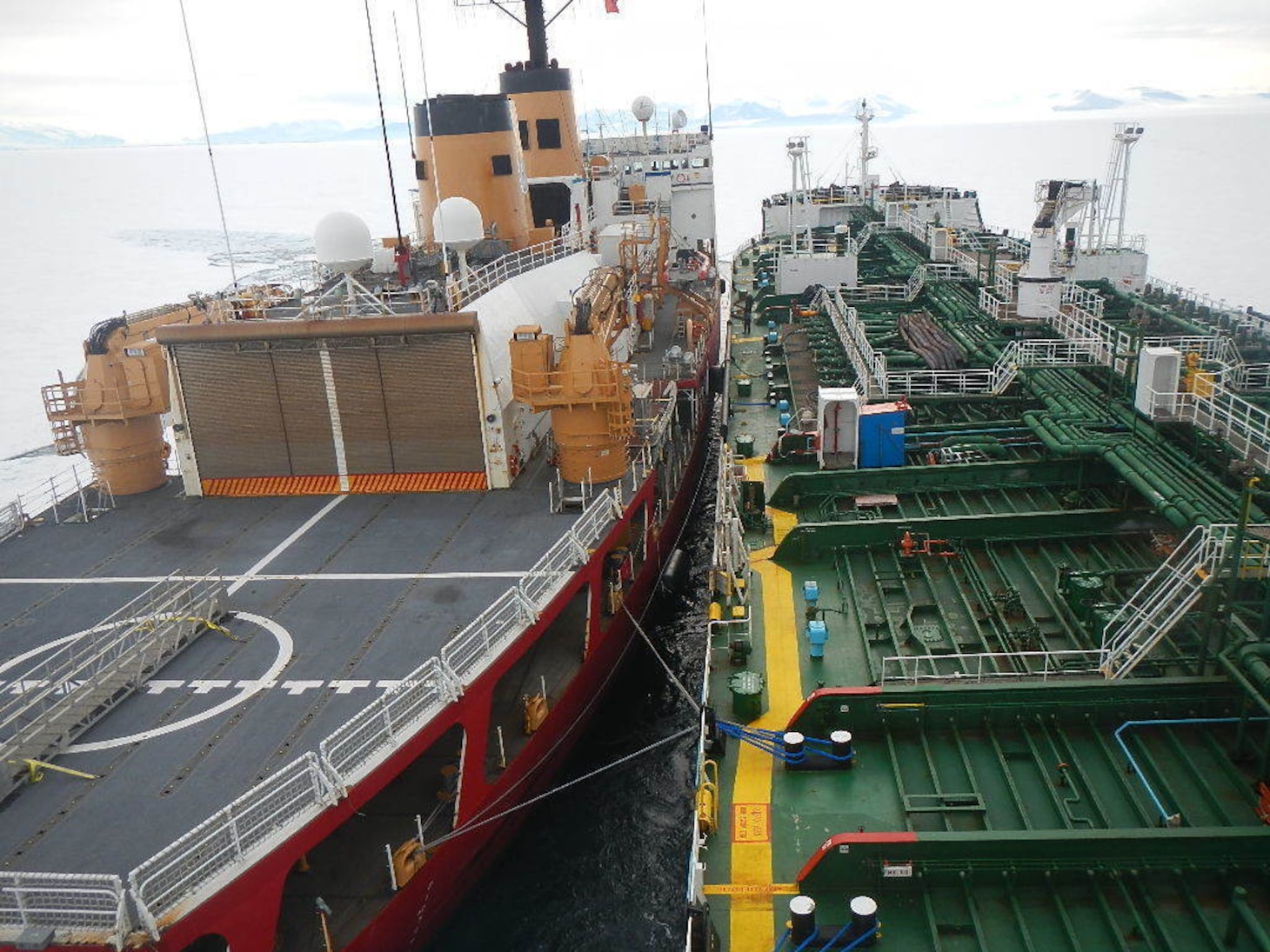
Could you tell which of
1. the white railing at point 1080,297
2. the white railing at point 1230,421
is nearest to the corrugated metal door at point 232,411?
the white railing at point 1230,421

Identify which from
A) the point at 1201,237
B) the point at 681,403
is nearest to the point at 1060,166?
the point at 1201,237

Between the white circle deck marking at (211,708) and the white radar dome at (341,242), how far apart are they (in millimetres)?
8758

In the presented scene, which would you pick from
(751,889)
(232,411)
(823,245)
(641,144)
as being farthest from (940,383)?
(641,144)

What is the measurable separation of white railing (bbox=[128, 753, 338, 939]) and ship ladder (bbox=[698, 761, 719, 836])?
456 centimetres

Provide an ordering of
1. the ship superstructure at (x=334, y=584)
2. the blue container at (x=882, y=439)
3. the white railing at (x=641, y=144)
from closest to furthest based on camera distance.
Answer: the ship superstructure at (x=334, y=584) < the blue container at (x=882, y=439) < the white railing at (x=641, y=144)

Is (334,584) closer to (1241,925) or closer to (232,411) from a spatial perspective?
(232,411)

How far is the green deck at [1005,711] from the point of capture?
35.5ft

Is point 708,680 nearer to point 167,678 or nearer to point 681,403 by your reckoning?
point 167,678

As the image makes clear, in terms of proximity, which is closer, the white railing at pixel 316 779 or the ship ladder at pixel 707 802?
the white railing at pixel 316 779

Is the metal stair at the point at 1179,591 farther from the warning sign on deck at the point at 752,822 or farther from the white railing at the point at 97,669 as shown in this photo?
the white railing at the point at 97,669

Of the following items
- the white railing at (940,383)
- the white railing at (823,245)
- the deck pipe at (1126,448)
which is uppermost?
the white railing at (823,245)

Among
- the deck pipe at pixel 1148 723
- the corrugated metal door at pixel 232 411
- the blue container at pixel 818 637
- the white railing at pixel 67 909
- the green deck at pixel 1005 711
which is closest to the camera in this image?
the white railing at pixel 67 909

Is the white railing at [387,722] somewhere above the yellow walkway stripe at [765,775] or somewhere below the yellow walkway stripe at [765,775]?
above

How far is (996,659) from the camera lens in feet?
50.3
